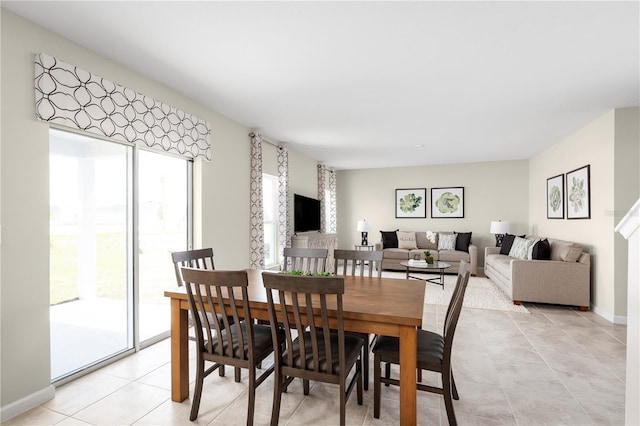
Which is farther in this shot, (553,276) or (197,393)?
→ (553,276)

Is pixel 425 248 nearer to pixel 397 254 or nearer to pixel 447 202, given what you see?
pixel 397 254

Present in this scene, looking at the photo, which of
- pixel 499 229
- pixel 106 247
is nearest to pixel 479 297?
pixel 499 229

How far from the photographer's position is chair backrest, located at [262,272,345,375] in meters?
1.59

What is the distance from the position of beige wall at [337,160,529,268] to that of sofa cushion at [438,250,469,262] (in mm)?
982

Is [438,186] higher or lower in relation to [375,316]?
higher

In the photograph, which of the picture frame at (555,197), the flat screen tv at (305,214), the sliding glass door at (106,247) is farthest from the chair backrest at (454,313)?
the picture frame at (555,197)

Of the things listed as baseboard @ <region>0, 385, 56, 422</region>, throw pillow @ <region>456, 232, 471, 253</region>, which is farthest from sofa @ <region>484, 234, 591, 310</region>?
baseboard @ <region>0, 385, 56, 422</region>

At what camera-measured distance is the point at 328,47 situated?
8.16ft

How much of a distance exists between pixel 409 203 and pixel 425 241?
1.09 m

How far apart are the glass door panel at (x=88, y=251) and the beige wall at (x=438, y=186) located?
6.29m

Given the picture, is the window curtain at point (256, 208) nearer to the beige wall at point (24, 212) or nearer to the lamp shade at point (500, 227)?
the beige wall at point (24, 212)

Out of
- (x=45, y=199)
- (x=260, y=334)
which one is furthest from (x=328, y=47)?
(x=45, y=199)

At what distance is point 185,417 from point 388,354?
1.33 meters

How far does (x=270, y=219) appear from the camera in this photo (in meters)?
5.71
